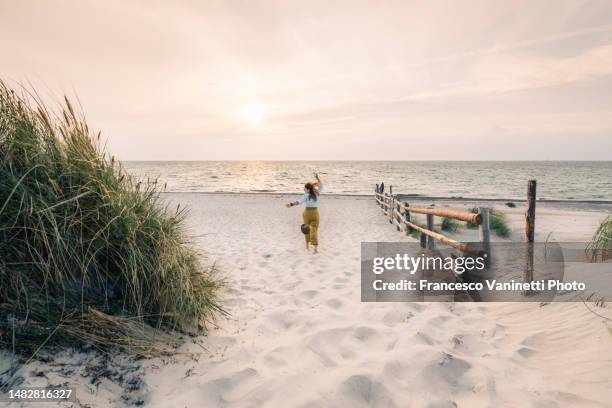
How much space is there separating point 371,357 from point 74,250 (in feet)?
8.29

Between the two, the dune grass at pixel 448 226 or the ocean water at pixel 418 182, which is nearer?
the dune grass at pixel 448 226

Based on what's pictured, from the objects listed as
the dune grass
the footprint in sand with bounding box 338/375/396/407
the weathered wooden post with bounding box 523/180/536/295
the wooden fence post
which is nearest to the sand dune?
the footprint in sand with bounding box 338/375/396/407

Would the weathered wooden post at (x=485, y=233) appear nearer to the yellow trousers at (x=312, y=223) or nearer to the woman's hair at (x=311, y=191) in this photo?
the yellow trousers at (x=312, y=223)

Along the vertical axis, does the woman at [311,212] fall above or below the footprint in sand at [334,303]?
above

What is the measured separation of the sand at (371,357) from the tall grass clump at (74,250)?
256 mm

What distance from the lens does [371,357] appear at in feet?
9.10

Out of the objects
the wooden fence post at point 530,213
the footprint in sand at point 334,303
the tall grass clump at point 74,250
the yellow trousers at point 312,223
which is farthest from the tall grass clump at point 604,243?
the tall grass clump at point 74,250

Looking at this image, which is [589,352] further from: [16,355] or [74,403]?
[16,355]

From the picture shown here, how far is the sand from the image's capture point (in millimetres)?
2244

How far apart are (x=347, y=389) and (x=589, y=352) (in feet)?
7.14

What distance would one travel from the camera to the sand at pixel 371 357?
7.36ft

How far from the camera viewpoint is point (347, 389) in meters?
2.34

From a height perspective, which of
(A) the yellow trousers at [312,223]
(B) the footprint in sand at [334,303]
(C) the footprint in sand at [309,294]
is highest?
(A) the yellow trousers at [312,223]

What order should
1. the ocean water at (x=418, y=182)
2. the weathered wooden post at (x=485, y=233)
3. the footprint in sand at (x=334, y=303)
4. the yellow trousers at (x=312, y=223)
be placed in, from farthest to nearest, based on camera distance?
the ocean water at (x=418, y=182) < the yellow trousers at (x=312, y=223) < the weathered wooden post at (x=485, y=233) < the footprint in sand at (x=334, y=303)
